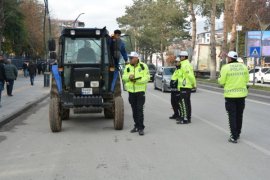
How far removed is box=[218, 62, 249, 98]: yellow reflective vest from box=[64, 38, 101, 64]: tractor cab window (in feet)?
11.4

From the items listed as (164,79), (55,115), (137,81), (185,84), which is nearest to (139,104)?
(137,81)

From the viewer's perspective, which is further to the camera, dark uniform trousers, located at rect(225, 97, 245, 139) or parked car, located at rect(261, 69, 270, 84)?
parked car, located at rect(261, 69, 270, 84)

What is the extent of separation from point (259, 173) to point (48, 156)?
3.62 metres

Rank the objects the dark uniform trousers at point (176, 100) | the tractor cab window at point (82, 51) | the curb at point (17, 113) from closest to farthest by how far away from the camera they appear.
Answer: the tractor cab window at point (82, 51) → the curb at point (17, 113) → the dark uniform trousers at point (176, 100)

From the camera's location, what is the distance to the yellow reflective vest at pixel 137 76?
429 inches

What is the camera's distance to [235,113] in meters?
9.77

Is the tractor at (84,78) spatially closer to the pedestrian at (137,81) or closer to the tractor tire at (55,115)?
the tractor tire at (55,115)

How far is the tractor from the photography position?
11.3 m

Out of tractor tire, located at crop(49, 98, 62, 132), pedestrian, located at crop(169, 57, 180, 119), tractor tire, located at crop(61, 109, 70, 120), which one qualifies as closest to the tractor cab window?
tractor tire, located at crop(49, 98, 62, 132)

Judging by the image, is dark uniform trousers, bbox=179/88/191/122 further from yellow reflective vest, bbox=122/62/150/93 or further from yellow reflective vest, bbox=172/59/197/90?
yellow reflective vest, bbox=122/62/150/93

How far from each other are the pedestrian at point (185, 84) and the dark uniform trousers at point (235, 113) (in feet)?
9.43

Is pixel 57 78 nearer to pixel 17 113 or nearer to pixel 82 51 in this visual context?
pixel 82 51

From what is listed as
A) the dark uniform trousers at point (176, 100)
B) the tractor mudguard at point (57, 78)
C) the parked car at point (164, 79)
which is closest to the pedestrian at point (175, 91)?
the dark uniform trousers at point (176, 100)

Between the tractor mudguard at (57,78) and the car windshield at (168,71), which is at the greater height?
the tractor mudguard at (57,78)
